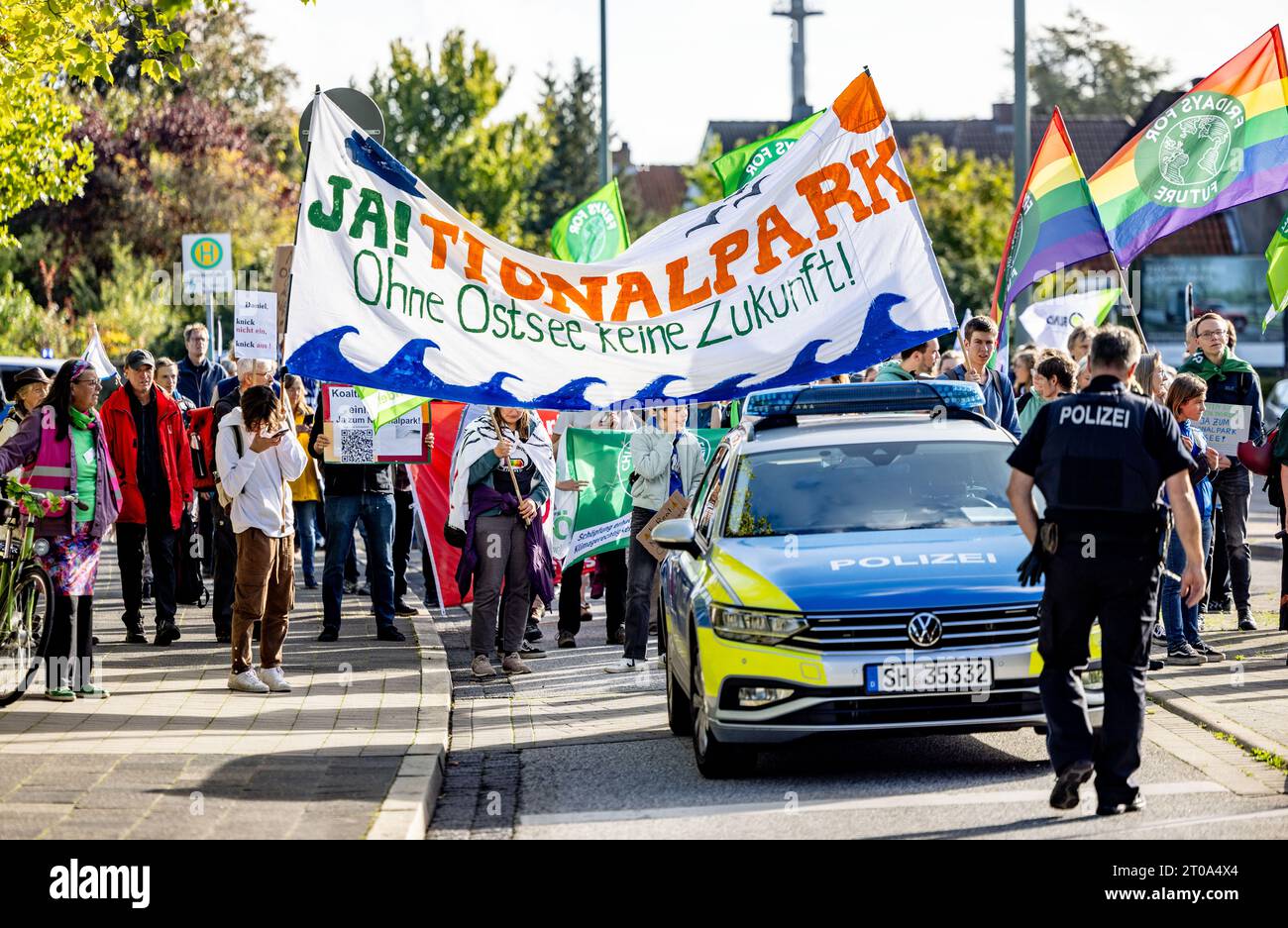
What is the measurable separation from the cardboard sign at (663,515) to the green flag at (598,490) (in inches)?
44.8

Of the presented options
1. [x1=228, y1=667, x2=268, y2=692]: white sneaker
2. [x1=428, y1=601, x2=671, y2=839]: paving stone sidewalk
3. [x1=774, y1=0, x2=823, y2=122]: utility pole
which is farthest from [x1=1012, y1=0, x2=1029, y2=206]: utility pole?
[x1=774, y1=0, x2=823, y2=122]: utility pole

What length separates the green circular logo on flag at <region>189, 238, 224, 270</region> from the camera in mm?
21078

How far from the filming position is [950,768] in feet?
27.2

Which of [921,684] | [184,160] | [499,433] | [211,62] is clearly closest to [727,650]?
[921,684]

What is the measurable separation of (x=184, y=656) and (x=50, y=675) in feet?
6.48

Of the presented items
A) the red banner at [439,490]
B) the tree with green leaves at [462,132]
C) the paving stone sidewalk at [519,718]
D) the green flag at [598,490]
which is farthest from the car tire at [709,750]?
the tree with green leaves at [462,132]

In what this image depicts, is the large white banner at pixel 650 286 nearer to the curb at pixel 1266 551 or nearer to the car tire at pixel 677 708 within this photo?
the car tire at pixel 677 708

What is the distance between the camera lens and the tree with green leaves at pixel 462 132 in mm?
61812

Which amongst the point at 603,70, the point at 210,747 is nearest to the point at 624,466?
the point at 210,747

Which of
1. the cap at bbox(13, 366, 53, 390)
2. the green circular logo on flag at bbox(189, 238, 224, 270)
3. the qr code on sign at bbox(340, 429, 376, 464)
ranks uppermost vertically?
the green circular logo on flag at bbox(189, 238, 224, 270)

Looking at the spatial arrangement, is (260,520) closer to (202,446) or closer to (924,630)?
(202,446)

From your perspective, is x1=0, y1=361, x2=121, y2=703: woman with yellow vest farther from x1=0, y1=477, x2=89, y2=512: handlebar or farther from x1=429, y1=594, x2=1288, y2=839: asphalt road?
x1=429, y1=594, x2=1288, y2=839: asphalt road

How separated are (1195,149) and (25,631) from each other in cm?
877
